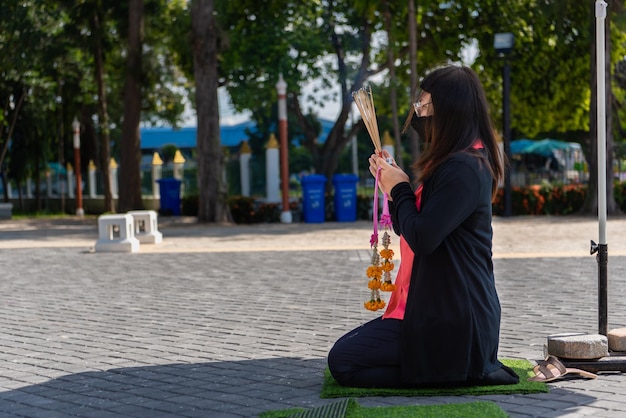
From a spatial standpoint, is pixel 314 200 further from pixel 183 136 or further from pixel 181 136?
pixel 183 136

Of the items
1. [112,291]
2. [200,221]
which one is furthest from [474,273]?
[200,221]

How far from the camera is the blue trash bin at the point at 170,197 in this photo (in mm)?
30219

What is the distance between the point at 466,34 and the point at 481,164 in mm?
23566

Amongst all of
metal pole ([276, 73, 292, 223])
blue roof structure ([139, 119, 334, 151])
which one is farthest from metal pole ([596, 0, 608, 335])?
blue roof structure ([139, 119, 334, 151])

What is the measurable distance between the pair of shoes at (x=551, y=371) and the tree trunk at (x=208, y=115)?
18535 mm

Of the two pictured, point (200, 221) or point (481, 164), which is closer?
point (481, 164)

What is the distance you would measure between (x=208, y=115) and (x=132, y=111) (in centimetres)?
417

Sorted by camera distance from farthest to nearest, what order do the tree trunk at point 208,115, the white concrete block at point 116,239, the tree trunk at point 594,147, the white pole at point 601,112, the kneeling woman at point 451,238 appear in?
the tree trunk at point 594,147
the tree trunk at point 208,115
the white concrete block at point 116,239
the white pole at point 601,112
the kneeling woman at point 451,238

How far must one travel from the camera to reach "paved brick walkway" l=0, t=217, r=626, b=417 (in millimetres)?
5555

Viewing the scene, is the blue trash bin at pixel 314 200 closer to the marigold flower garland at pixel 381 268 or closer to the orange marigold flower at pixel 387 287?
the marigold flower garland at pixel 381 268

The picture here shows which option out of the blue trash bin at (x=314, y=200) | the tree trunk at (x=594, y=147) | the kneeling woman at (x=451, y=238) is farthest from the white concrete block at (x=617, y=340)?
the blue trash bin at (x=314, y=200)

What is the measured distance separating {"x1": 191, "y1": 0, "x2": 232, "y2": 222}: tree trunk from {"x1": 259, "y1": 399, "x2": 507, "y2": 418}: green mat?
19.2 m

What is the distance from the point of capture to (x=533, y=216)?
83.8ft

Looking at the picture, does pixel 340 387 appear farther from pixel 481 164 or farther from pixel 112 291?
pixel 112 291
